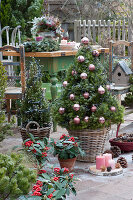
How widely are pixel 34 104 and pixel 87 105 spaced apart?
2.45ft

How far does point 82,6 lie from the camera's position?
525 inches

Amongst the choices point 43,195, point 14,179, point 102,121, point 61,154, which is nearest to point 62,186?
point 43,195

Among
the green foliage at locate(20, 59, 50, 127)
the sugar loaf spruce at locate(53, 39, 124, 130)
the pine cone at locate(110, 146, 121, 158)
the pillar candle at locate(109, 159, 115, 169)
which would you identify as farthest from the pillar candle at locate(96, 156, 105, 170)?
the green foliage at locate(20, 59, 50, 127)

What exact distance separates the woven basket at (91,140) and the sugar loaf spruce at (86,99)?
7cm

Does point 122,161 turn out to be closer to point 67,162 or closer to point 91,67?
point 67,162

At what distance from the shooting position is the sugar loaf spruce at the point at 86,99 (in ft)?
13.8

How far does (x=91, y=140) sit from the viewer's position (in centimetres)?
423

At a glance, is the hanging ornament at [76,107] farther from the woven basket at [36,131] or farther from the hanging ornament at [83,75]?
the woven basket at [36,131]

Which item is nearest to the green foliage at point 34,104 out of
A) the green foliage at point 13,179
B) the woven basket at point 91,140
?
the woven basket at point 91,140

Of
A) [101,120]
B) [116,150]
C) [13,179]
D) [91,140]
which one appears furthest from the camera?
[116,150]

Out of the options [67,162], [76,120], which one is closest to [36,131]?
[76,120]

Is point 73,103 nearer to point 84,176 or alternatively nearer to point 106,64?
point 84,176

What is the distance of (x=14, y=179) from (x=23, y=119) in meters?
2.01

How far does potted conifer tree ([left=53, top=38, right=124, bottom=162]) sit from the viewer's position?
420 cm
